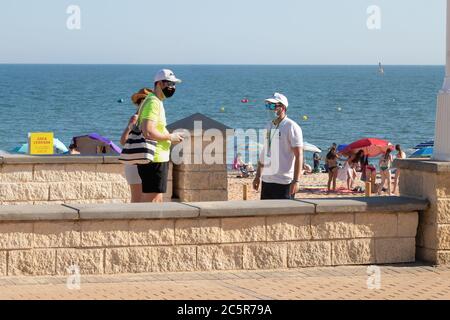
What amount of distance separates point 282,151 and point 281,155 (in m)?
0.04

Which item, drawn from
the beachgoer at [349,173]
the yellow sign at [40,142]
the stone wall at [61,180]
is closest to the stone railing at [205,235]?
the stone wall at [61,180]

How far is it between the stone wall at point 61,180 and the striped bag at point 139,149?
3.63 metres

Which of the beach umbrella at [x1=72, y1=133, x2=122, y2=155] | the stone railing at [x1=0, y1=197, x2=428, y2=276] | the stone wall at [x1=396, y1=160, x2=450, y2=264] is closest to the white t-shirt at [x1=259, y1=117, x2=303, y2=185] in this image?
the stone railing at [x1=0, y1=197, x2=428, y2=276]

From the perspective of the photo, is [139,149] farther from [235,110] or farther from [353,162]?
[235,110]

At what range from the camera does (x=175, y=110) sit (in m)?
103

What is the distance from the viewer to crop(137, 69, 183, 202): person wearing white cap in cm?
995

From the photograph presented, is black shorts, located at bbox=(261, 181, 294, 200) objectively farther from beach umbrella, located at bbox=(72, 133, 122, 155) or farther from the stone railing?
beach umbrella, located at bbox=(72, 133, 122, 155)

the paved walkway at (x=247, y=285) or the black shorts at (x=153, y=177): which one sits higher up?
the black shorts at (x=153, y=177)

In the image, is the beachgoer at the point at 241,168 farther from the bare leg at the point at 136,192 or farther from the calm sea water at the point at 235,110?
the bare leg at the point at 136,192

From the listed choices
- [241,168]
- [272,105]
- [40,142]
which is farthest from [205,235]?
[241,168]

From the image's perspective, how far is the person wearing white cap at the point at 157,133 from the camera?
995cm

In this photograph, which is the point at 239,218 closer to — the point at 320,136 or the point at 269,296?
the point at 269,296

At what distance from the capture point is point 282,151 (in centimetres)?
1060

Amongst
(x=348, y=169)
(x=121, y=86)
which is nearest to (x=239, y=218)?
(x=348, y=169)
